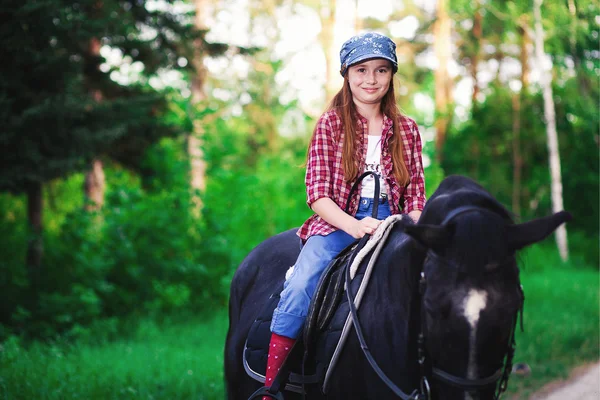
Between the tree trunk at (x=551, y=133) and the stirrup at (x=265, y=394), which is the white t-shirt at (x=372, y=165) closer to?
the stirrup at (x=265, y=394)

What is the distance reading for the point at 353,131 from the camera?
3.35 m

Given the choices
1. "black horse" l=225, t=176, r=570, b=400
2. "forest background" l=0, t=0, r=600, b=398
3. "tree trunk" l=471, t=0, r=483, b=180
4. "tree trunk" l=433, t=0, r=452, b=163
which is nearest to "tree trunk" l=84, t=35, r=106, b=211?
"forest background" l=0, t=0, r=600, b=398

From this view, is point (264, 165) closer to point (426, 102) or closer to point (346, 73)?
point (346, 73)

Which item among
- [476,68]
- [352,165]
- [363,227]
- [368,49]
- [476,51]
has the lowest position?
[363,227]

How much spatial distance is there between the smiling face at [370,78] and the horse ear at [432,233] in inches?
54.0

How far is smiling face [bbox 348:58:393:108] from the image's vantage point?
3.36m

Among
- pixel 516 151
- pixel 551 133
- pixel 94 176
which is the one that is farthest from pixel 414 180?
pixel 516 151

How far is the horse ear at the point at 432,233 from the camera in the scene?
2148 mm

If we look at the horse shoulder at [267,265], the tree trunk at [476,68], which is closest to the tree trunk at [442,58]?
the tree trunk at [476,68]

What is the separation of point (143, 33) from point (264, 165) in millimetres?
5060

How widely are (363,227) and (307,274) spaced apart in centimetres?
42

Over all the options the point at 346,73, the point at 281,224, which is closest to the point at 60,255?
the point at 281,224

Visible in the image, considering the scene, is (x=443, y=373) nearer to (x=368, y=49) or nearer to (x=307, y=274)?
(x=307, y=274)

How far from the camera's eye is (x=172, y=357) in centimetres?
695
